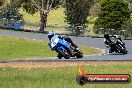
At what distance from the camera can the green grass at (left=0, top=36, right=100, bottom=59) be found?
28047 millimetres

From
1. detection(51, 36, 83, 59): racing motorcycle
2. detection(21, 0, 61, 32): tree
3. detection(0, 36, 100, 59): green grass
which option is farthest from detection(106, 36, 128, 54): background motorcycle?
detection(21, 0, 61, 32): tree

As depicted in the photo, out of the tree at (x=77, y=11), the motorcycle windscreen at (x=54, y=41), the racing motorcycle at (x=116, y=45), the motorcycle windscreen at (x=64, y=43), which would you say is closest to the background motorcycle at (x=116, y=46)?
the racing motorcycle at (x=116, y=45)

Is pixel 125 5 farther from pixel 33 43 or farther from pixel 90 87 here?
pixel 90 87

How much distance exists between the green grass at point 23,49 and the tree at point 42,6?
18.3 metres

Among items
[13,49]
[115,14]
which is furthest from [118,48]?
[115,14]

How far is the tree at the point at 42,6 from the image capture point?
185ft

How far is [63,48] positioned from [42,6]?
33.2 m

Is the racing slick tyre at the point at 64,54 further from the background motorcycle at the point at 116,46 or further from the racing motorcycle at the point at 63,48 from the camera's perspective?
the background motorcycle at the point at 116,46

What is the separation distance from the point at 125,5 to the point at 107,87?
4833 cm

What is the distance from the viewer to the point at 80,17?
59312 mm

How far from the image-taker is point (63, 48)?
2417 centimetres

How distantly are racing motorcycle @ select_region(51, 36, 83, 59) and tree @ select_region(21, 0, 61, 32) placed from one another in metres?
27.9

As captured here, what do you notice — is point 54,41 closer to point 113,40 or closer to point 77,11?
point 113,40

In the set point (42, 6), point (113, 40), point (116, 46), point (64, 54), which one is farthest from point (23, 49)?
point (42, 6)
